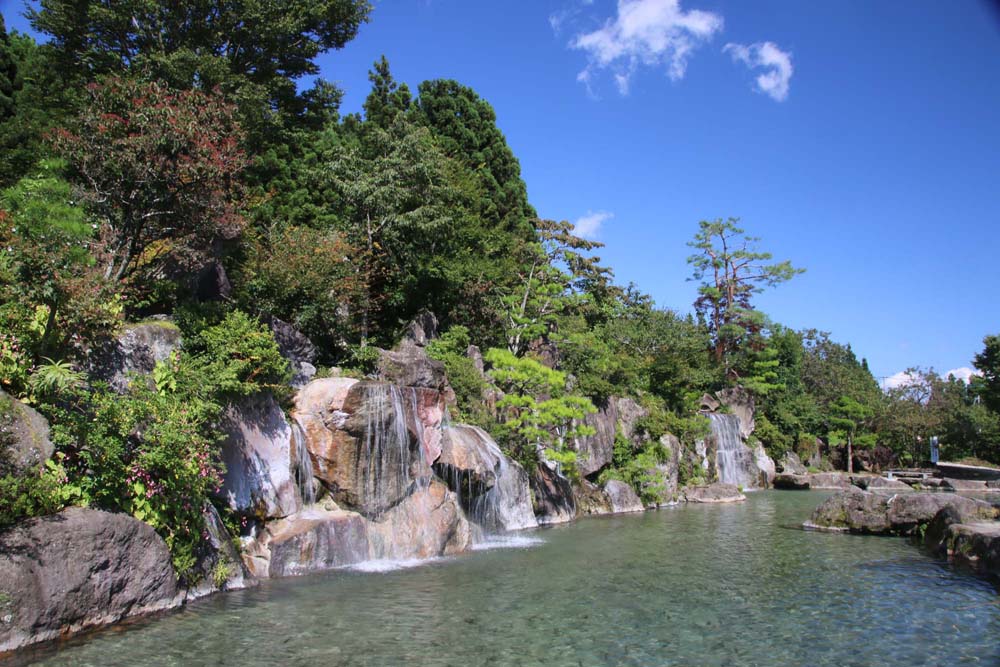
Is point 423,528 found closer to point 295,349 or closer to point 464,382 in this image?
point 295,349

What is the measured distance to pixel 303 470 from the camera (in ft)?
41.6

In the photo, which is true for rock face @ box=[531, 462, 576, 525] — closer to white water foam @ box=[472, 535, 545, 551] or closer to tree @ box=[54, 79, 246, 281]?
white water foam @ box=[472, 535, 545, 551]

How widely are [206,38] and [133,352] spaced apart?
489 inches

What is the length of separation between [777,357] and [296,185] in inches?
1395

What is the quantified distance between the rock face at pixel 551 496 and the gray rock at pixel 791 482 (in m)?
18.9

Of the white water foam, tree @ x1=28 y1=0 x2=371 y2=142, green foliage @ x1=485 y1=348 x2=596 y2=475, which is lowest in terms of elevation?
the white water foam

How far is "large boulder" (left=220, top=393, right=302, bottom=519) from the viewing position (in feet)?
37.4

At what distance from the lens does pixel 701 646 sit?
777cm

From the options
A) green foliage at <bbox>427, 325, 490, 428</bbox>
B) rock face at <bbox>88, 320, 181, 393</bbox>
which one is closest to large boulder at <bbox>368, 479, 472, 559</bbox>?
green foliage at <bbox>427, 325, 490, 428</bbox>

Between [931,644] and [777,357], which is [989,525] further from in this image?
[777,357]

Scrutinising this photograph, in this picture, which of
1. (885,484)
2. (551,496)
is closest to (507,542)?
(551,496)

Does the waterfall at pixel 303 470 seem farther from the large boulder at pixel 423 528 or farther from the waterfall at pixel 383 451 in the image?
the large boulder at pixel 423 528

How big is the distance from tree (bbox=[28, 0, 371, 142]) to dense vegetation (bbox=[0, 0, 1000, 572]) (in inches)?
2.5

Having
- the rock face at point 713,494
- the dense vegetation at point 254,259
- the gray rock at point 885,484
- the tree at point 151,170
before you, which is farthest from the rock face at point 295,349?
the gray rock at point 885,484
